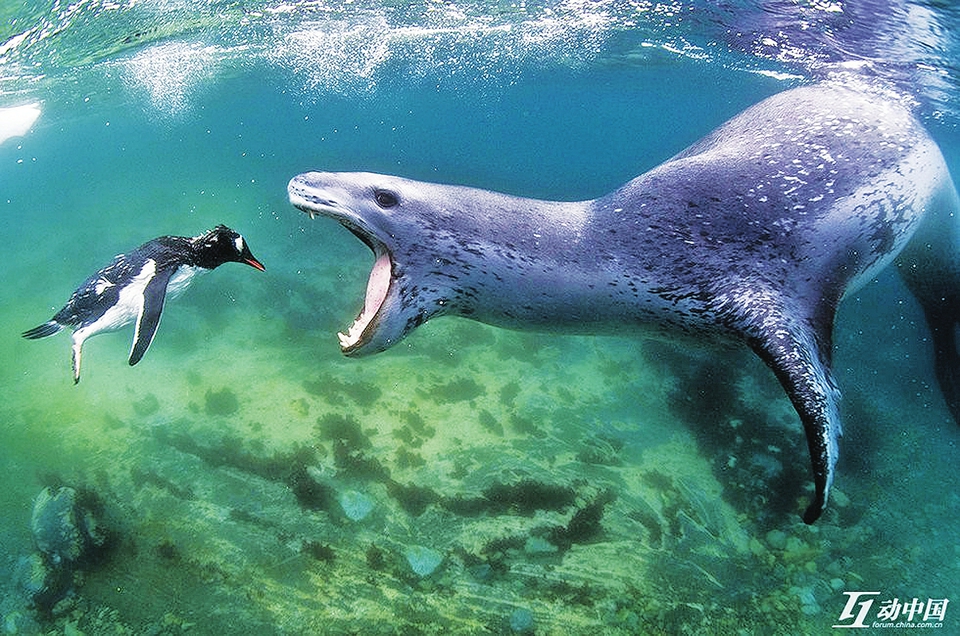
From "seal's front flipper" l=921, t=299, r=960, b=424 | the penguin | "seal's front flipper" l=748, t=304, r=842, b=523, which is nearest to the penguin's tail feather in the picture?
the penguin

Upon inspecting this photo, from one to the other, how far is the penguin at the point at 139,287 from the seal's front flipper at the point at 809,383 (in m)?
3.14

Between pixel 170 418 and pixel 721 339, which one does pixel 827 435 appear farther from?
pixel 170 418

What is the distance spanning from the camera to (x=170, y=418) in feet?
20.3

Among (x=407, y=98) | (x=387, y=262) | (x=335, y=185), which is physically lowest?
(x=407, y=98)

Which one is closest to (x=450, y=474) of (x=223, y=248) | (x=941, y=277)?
(x=223, y=248)

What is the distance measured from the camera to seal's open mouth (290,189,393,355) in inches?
94.0

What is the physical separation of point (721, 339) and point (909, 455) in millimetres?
4016

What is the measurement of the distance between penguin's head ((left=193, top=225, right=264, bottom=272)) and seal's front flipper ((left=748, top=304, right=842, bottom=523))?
3136 mm

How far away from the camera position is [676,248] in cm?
286

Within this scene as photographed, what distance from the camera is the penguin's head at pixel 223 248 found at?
402 centimetres

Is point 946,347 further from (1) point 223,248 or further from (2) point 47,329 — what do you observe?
(2) point 47,329

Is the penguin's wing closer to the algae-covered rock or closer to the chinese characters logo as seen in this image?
the algae-covered rock

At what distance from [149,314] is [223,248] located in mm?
661

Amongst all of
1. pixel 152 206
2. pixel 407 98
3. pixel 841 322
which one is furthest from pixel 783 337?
pixel 407 98
